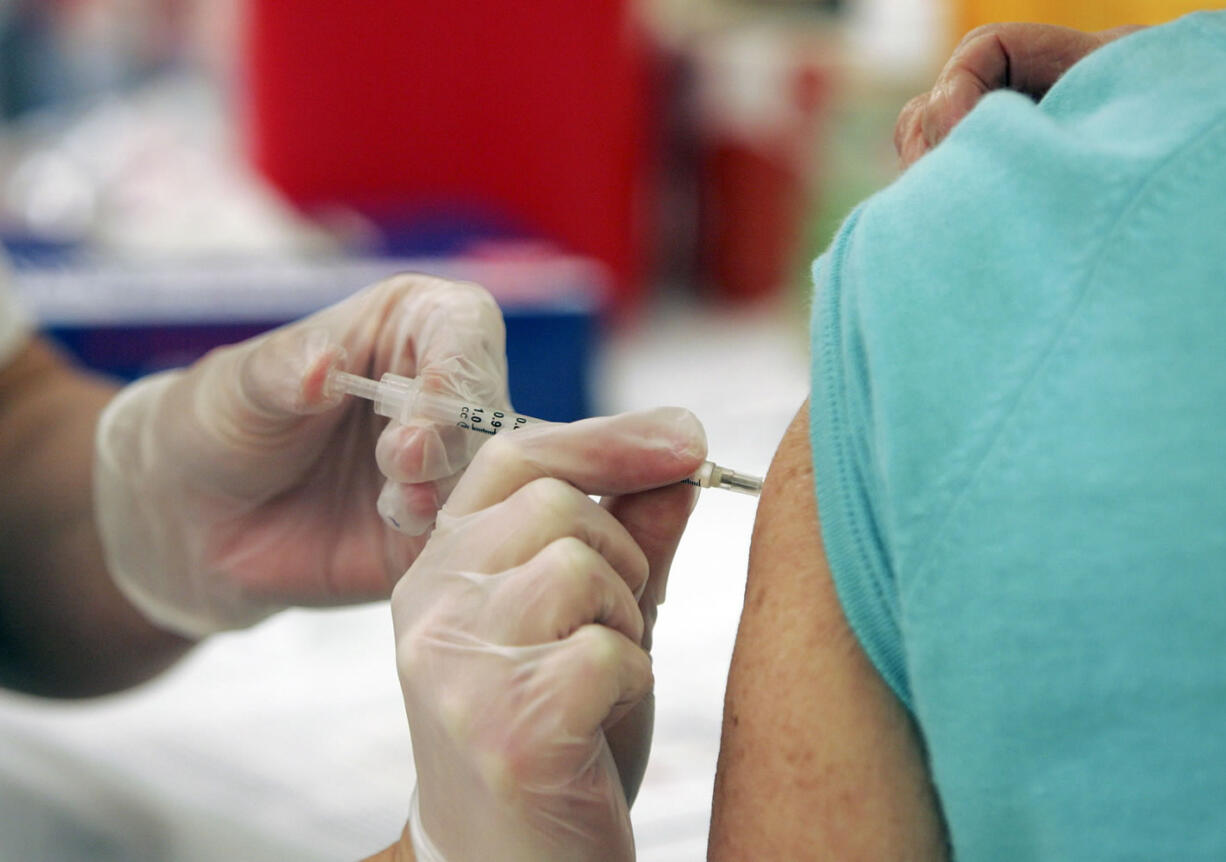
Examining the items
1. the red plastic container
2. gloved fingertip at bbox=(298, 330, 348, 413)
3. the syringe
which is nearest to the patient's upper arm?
the syringe

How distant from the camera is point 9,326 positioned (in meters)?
1.28

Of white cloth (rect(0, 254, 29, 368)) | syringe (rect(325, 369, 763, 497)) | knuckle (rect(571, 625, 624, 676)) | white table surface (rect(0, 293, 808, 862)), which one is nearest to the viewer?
knuckle (rect(571, 625, 624, 676))

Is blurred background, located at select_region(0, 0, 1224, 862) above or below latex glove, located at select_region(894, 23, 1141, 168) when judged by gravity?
below

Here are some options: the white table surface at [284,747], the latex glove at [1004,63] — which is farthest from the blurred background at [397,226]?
the latex glove at [1004,63]

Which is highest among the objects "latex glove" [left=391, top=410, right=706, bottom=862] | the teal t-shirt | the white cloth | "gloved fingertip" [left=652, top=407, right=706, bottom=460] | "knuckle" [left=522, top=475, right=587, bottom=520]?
the teal t-shirt

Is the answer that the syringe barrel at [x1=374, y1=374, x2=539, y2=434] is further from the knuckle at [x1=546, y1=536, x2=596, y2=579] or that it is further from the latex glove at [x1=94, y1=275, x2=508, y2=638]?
the knuckle at [x1=546, y1=536, x2=596, y2=579]

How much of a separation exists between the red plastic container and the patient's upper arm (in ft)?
6.03

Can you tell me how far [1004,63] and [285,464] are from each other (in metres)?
0.65

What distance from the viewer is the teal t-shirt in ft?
1.43

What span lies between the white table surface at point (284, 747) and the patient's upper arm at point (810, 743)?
0.38 m

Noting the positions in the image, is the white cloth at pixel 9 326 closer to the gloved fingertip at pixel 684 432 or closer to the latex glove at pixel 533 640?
the latex glove at pixel 533 640

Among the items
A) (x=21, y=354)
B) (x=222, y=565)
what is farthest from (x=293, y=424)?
(x=21, y=354)

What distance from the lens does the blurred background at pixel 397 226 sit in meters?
1.19

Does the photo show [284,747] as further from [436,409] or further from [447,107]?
[447,107]
